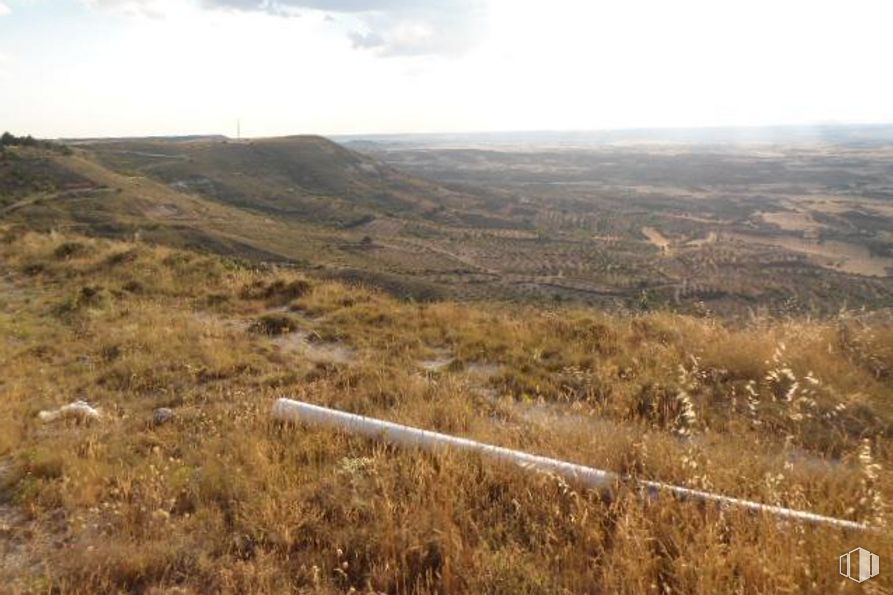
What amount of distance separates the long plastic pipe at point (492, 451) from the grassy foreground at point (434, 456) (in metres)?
0.08

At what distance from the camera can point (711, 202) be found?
151625 mm

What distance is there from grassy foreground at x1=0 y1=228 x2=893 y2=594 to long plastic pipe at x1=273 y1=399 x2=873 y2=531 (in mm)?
83

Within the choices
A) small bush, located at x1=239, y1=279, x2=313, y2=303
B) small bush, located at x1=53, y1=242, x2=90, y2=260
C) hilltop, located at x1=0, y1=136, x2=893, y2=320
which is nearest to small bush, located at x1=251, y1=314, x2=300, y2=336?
small bush, located at x1=239, y1=279, x2=313, y2=303

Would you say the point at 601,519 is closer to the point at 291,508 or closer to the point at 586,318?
the point at 291,508

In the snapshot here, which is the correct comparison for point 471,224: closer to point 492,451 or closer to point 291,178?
point 291,178

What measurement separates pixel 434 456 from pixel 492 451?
405mm

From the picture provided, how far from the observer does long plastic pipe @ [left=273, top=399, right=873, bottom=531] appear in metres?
3.15

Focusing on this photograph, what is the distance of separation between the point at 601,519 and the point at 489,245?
313 feet

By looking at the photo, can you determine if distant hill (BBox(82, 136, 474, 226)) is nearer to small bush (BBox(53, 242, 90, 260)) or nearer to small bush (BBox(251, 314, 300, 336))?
small bush (BBox(53, 242, 90, 260))

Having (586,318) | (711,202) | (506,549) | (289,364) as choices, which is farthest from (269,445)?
(711,202)

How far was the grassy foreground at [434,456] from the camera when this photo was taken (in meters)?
3.04

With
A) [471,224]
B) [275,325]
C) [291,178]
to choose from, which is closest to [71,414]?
[275,325]

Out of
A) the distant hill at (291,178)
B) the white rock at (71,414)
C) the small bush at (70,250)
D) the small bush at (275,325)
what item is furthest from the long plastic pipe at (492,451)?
the distant hill at (291,178)

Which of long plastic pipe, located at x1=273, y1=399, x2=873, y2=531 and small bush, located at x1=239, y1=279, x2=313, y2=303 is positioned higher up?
long plastic pipe, located at x1=273, y1=399, x2=873, y2=531
